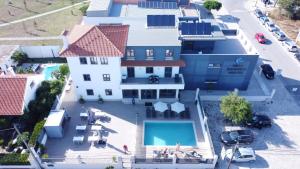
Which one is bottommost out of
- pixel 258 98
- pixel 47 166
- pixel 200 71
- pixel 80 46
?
pixel 47 166

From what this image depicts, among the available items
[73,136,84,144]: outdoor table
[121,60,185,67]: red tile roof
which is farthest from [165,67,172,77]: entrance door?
[73,136,84,144]: outdoor table

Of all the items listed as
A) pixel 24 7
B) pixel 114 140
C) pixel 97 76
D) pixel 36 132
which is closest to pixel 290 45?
pixel 97 76

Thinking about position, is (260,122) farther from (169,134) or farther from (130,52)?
(130,52)

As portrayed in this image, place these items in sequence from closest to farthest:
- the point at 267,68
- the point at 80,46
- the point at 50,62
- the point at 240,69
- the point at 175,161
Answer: the point at 175,161, the point at 80,46, the point at 240,69, the point at 267,68, the point at 50,62

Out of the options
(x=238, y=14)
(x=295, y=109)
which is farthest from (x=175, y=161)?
(x=238, y=14)

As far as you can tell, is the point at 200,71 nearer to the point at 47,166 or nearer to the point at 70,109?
the point at 70,109

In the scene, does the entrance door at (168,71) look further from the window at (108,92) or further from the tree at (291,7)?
the tree at (291,7)
